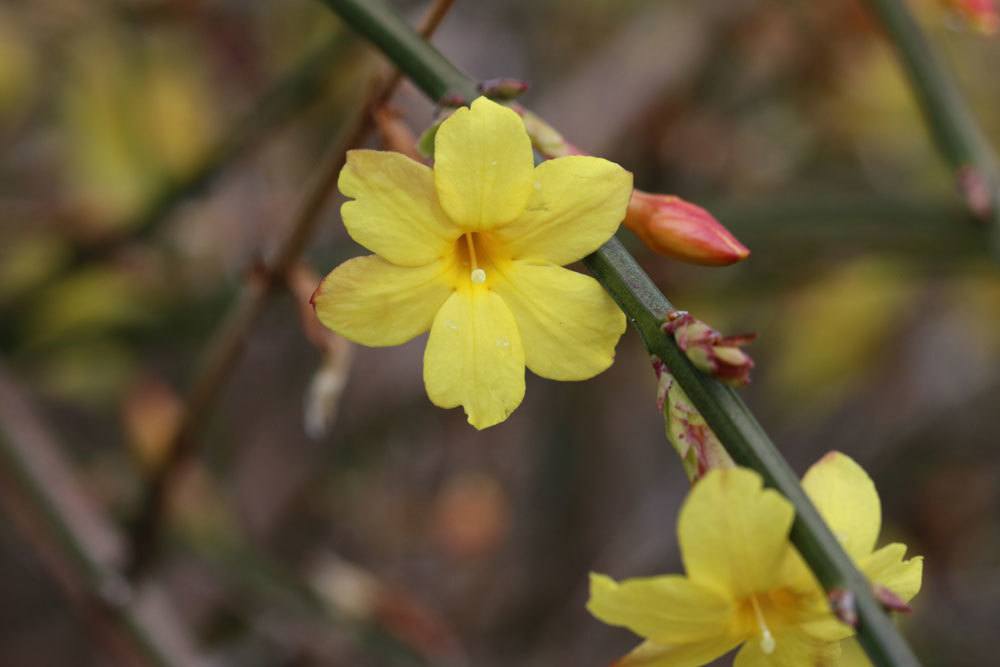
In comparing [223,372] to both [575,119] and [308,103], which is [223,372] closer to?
[308,103]

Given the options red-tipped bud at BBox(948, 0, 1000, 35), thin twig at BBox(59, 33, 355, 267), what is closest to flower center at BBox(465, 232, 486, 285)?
red-tipped bud at BBox(948, 0, 1000, 35)

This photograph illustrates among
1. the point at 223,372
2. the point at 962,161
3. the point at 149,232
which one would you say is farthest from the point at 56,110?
the point at 962,161

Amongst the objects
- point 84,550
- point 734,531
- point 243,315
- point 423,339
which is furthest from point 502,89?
point 423,339

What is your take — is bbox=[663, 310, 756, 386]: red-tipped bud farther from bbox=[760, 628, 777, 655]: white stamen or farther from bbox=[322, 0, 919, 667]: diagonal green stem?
bbox=[760, 628, 777, 655]: white stamen

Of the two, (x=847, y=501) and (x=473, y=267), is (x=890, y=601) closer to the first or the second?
(x=847, y=501)

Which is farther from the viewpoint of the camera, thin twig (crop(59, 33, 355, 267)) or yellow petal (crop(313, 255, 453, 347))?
thin twig (crop(59, 33, 355, 267))

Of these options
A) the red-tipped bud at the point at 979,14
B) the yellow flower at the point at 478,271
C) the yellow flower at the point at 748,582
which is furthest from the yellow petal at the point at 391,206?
the red-tipped bud at the point at 979,14

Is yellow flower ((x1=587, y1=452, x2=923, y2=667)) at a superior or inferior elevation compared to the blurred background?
inferior

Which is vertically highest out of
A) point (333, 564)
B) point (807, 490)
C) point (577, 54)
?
point (577, 54)
